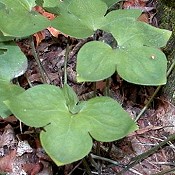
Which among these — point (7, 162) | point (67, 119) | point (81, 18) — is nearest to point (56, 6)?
point (81, 18)

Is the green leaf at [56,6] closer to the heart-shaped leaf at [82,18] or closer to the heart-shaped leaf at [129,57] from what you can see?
the heart-shaped leaf at [82,18]

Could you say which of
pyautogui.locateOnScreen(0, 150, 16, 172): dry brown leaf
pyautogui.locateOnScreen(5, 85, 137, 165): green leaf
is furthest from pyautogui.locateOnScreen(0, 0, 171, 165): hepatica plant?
pyautogui.locateOnScreen(0, 150, 16, 172): dry brown leaf

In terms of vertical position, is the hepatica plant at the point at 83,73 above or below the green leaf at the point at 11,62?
above

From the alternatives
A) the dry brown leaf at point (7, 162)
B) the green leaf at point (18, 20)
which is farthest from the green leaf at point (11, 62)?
the dry brown leaf at point (7, 162)

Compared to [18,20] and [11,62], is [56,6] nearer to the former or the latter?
[18,20]

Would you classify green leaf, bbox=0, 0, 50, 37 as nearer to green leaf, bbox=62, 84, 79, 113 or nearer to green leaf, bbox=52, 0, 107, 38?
green leaf, bbox=52, 0, 107, 38

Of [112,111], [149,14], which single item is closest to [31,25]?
[112,111]

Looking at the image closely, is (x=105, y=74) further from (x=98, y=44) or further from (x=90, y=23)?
(x=90, y=23)

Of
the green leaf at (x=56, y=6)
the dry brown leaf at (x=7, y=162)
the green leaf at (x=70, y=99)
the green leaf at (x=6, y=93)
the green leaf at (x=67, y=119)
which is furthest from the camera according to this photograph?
the dry brown leaf at (x=7, y=162)
